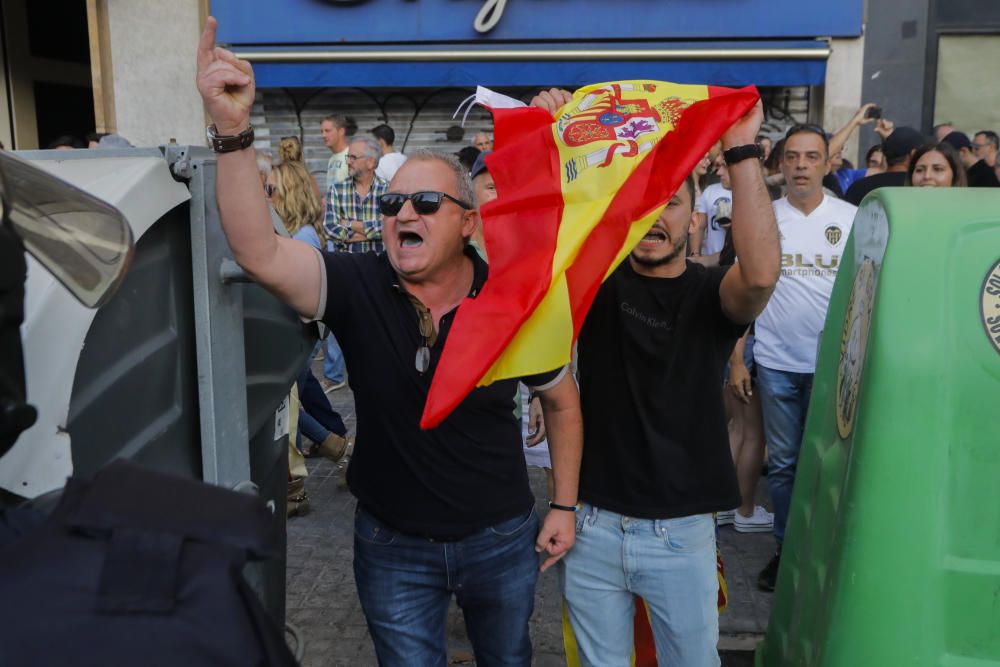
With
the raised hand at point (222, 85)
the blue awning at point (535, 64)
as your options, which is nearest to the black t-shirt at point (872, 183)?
the raised hand at point (222, 85)

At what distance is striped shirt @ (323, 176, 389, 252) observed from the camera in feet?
25.0

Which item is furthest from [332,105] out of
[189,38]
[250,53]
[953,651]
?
[953,651]

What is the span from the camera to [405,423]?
2.50 m

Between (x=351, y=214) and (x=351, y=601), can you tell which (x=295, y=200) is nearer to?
(x=351, y=214)

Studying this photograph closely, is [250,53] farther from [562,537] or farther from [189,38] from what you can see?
[562,537]

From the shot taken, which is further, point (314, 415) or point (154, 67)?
point (154, 67)

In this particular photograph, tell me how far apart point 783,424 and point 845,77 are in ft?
29.6

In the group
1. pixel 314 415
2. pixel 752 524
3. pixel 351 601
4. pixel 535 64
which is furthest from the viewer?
pixel 535 64

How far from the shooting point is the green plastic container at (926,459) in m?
2.21

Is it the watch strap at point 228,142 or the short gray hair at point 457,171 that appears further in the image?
the short gray hair at point 457,171

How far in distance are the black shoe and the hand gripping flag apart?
2415 mm

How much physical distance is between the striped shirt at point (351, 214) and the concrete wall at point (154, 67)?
595 cm

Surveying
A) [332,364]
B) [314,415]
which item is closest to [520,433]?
[314,415]

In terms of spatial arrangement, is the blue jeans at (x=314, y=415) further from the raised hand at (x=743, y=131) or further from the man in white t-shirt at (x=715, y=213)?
the raised hand at (x=743, y=131)
